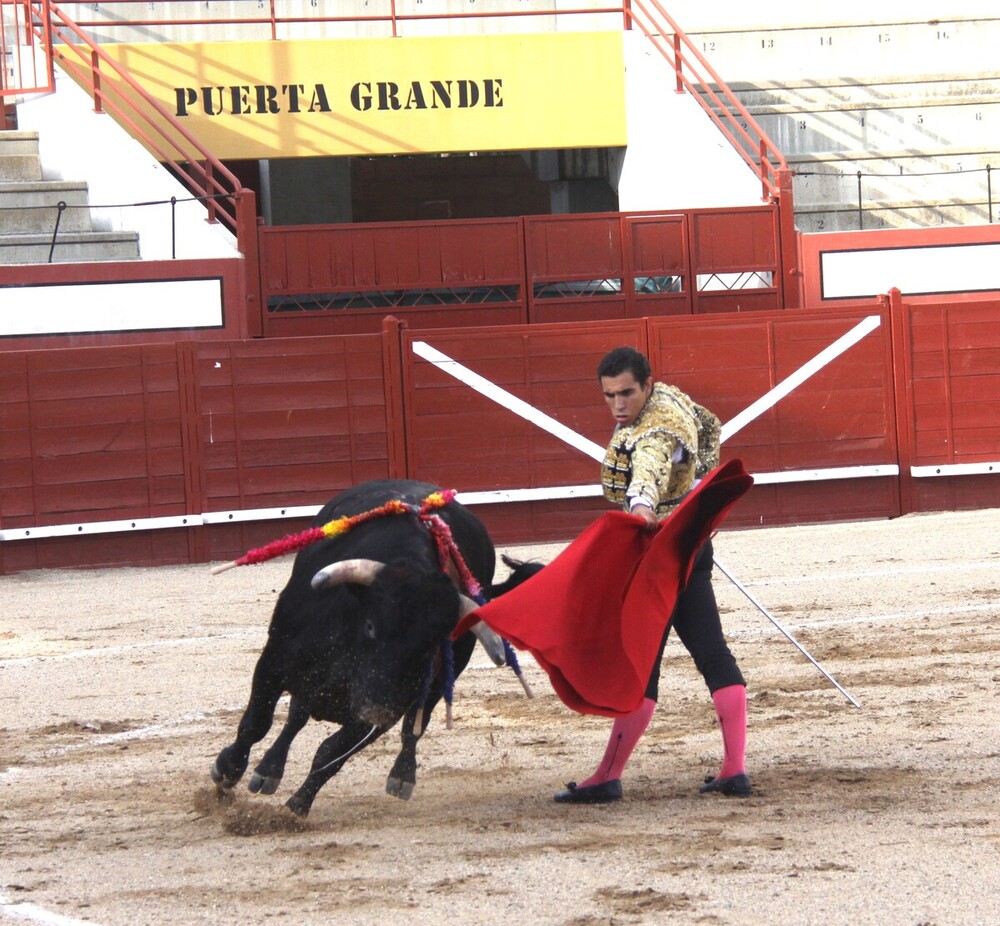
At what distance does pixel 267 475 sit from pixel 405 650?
21.7 feet

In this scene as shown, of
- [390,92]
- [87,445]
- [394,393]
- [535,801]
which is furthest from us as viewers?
[390,92]

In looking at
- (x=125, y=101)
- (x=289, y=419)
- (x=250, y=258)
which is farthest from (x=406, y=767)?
(x=125, y=101)

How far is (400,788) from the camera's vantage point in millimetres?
4102

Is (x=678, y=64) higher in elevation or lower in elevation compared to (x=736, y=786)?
higher

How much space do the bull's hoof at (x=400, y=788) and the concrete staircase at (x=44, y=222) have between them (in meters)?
7.99

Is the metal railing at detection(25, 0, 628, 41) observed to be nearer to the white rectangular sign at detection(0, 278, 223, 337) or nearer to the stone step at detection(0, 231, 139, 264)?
the stone step at detection(0, 231, 139, 264)

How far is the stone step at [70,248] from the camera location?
11.6 metres

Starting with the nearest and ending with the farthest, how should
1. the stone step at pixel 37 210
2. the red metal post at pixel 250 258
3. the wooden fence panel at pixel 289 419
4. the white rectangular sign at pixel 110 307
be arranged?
the wooden fence panel at pixel 289 419, the white rectangular sign at pixel 110 307, the red metal post at pixel 250 258, the stone step at pixel 37 210

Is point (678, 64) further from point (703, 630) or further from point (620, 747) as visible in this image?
point (620, 747)

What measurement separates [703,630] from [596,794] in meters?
0.50

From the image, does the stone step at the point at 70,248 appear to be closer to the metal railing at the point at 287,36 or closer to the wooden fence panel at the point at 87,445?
the metal railing at the point at 287,36

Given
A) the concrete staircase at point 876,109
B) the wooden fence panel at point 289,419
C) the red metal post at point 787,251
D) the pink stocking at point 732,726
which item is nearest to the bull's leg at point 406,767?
the pink stocking at point 732,726

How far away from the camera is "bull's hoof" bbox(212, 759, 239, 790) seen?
4145mm

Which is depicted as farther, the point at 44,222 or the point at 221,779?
the point at 44,222
